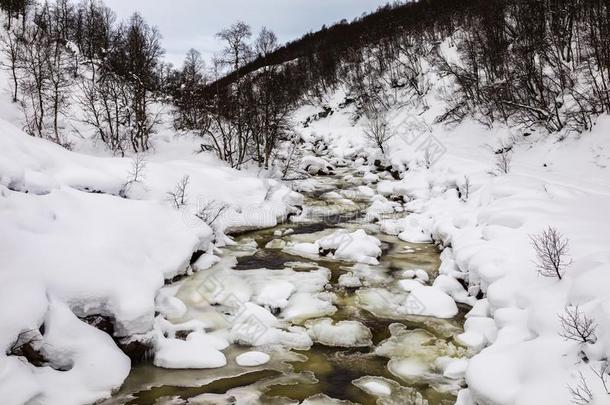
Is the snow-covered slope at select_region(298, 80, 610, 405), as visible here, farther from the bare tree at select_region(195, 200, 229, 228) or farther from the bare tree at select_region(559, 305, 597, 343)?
the bare tree at select_region(195, 200, 229, 228)

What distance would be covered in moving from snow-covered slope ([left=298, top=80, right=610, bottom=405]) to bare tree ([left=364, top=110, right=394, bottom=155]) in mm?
3207

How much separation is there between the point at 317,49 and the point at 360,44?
Result: 8.98m

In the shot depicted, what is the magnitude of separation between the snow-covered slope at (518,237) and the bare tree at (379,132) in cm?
321

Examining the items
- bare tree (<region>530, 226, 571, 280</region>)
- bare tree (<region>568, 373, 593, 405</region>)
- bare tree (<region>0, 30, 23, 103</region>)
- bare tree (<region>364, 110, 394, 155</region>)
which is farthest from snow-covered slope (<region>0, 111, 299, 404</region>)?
bare tree (<region>0, 30, 23, 103</region>)

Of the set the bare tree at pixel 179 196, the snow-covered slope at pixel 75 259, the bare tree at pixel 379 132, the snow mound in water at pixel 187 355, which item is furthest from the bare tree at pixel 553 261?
the bare tree at pixel 379 132

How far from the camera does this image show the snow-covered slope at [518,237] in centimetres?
474

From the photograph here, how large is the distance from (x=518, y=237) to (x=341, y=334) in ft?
14.5

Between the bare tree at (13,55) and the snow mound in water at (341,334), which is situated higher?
the bare tree at (13,55)

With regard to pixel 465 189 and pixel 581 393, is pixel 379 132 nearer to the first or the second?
pixel 465 189

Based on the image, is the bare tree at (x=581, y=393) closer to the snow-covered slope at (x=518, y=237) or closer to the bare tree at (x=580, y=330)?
the snow-covered slope at (x=518, y=237)

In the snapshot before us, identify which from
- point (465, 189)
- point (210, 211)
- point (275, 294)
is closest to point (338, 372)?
point (275, 294)

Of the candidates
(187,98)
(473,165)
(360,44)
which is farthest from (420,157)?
(360,44)

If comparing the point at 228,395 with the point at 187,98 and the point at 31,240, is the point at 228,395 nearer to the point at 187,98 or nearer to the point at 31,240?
the point at 31,240

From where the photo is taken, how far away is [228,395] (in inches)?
220
